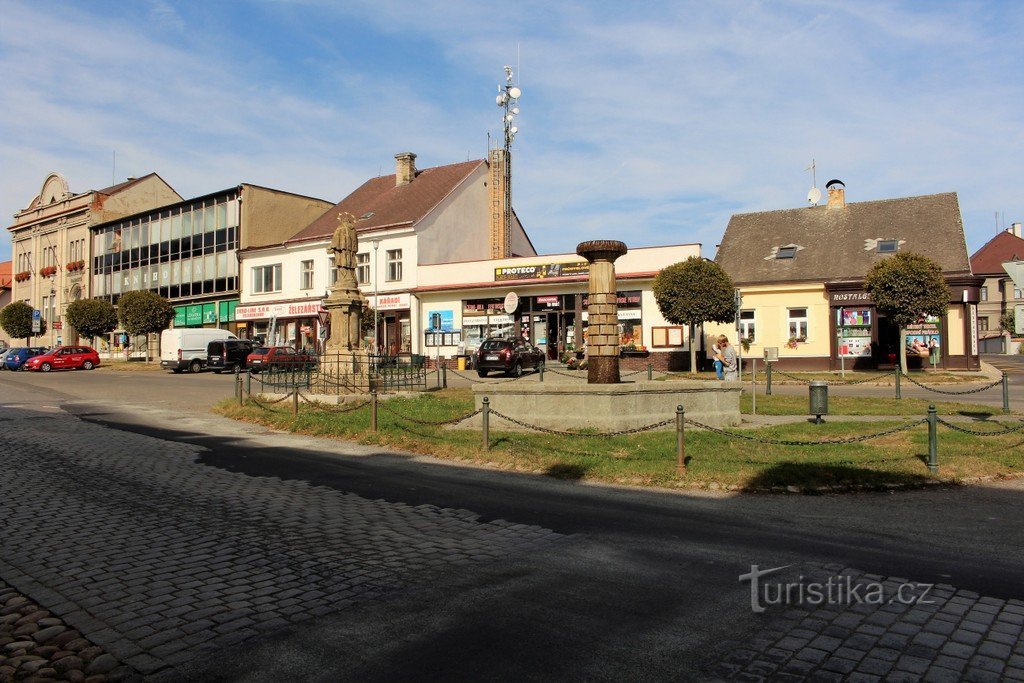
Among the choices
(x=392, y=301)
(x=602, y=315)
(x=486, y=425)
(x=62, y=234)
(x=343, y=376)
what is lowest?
(x=486, y=425)

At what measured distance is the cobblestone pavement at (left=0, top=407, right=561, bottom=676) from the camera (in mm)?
4637

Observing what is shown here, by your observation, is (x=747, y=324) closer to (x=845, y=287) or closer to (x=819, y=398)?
(x=845, y=287)

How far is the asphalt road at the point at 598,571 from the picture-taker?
4020 millimetres

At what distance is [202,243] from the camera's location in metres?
53.6

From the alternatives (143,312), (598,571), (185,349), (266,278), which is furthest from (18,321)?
(598,571)

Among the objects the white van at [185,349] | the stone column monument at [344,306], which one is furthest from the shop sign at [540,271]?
the stone column monument at [344,306]

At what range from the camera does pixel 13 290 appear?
73375 mm

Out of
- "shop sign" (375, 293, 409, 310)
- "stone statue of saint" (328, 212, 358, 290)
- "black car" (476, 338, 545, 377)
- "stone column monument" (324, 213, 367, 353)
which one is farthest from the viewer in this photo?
"shop sign" (375, 293, 409, 310)

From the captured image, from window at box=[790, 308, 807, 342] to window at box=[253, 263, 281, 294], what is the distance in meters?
32.0

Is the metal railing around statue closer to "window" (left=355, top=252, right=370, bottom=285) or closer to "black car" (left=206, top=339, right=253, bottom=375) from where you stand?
"black car" (left=206, top=339, right=253, bottom=375)

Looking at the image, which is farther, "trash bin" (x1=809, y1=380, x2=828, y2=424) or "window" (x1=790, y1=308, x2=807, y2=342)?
"window" (x1=790, y1=308, x2=807, y2=342)

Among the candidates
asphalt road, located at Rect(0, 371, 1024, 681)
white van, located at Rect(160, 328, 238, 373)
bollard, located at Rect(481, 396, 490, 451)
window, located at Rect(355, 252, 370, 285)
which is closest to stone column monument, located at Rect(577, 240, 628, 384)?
bollard, located at Rect(481, 396, 490, 451)

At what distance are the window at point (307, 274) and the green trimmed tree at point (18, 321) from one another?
32.7 meters

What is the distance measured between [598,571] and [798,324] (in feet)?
101
